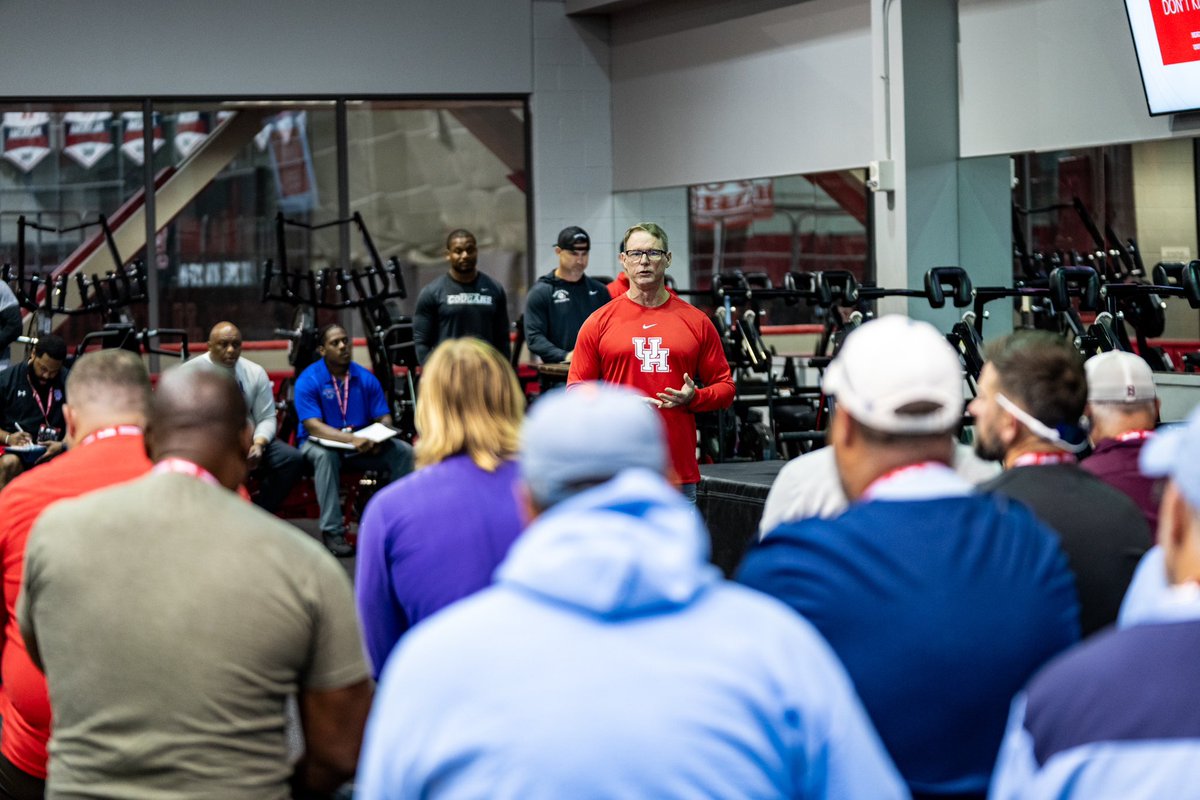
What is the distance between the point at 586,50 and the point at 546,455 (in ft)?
33.6

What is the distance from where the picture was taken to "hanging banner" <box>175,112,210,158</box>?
11.0m

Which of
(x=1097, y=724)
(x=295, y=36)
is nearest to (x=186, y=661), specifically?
(x=1097, y=724)

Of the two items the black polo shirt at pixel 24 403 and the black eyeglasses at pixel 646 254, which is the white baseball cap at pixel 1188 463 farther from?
the black polo shirt at pixel 24 403

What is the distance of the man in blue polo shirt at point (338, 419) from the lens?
7.61m

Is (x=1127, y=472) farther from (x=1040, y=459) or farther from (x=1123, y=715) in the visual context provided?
(x=1123, y=715)

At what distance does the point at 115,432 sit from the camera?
276 centimetres

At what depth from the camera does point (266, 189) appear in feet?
37.2

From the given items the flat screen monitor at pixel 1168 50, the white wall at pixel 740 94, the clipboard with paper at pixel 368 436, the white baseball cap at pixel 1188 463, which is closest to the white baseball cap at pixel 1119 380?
the white baseball cap at pixel 1188 463

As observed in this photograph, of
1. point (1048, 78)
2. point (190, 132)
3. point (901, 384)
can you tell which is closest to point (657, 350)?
point (901, 384)

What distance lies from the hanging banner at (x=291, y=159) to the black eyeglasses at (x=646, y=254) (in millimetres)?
6619

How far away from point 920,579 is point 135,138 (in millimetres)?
10031

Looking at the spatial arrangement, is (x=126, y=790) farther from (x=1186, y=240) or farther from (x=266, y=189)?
(x=1186, y=240)

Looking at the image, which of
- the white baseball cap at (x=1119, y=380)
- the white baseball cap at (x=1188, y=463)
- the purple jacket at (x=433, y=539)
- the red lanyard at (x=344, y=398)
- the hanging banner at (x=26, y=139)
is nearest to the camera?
the white baseball cap at (x=1188, y=463)

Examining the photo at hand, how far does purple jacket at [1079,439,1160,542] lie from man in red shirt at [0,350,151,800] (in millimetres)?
1714
